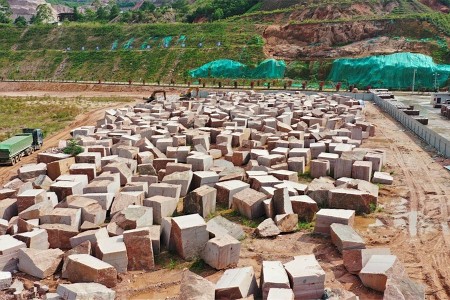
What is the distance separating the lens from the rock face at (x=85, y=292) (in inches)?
225

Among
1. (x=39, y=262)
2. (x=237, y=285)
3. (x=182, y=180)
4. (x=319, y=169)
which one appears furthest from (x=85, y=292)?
(x=319, y=169)

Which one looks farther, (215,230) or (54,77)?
(54,77)

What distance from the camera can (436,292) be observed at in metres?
6.33

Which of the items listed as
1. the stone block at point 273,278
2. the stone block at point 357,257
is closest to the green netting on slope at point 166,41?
the stone block at point 357,257

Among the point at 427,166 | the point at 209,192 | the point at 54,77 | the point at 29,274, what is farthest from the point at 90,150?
the point at 54,77

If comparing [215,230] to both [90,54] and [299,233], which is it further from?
[90,54]

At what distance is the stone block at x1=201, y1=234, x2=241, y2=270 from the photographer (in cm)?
698

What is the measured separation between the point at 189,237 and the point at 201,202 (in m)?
1.66

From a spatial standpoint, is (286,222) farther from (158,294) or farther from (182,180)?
(158,294)

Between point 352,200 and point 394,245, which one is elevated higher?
point 352,200

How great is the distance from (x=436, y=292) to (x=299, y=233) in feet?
8.55

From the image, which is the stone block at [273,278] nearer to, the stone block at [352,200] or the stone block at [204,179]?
the stone block at [352,200]

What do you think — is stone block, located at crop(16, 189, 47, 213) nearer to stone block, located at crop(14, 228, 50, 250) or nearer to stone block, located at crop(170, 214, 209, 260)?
stone block, located at crop(14, 228, 50, 250)

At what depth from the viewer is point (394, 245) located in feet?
25.7
